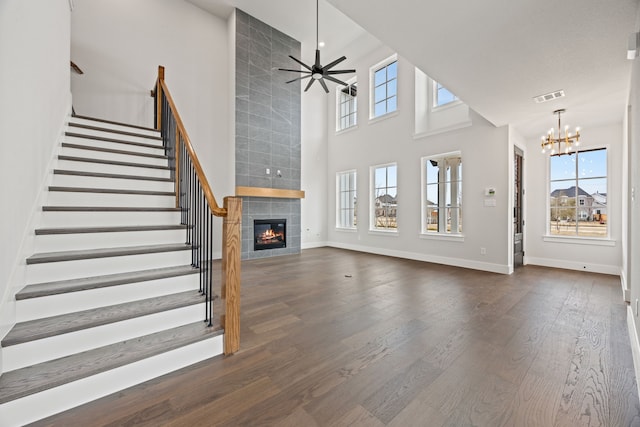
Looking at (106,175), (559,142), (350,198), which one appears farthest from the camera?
(350,198)

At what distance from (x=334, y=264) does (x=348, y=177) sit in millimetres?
3361

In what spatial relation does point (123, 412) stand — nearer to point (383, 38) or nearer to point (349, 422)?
point (349, 422)

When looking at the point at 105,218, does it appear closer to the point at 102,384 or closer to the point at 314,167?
the point at 102,384

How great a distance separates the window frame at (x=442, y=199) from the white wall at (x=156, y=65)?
4.31 meters

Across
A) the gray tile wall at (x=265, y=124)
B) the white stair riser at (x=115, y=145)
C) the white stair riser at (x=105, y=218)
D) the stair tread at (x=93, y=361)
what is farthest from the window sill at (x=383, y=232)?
the stair tread at (x=93, y=361)

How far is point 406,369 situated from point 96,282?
2.34 metres

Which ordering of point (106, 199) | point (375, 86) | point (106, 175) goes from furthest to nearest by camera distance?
1. point (375, 86)
2. point (106, 175)
3. point (106, 199)

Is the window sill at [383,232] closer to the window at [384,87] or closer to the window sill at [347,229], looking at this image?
the window sill at [347,229]

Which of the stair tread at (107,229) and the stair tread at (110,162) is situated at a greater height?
the stair tread at (110,162)

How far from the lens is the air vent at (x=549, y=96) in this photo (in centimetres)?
320

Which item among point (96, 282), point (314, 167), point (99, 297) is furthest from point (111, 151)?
point (314, 167)

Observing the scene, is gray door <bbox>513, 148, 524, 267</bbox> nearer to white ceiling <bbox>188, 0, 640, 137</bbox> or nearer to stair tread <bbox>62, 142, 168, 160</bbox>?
white ceiling <bbox>188, 0, 640, 137</bbox>

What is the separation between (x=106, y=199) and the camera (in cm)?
266

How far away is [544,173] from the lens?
16.8ft
